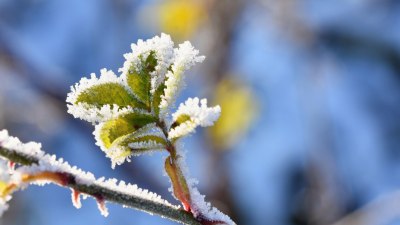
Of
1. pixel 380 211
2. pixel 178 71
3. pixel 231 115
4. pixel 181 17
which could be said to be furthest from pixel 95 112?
pixel 181 17

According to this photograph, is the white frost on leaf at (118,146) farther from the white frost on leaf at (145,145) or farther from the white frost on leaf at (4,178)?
the white frost on leaf at (4,178)

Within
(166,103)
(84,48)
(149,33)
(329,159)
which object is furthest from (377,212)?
(84,48)

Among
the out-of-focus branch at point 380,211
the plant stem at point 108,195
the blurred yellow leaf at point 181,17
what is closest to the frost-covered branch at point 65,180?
the plant stem at point 108,195

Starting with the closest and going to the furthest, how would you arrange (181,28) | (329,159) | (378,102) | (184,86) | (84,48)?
1. (184,86)
2. (329,159)
3. (181,28)
4. (378,102)
5. (84,48)

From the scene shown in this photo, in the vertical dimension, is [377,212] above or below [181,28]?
below

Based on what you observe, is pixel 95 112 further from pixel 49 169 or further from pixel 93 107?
pixel 49 169

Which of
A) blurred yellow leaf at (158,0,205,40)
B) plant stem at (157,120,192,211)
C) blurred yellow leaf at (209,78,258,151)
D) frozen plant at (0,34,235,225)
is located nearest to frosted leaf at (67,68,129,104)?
frozen plant at (0,34,235,225)

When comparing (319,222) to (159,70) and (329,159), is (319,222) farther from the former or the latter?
(159,70)
